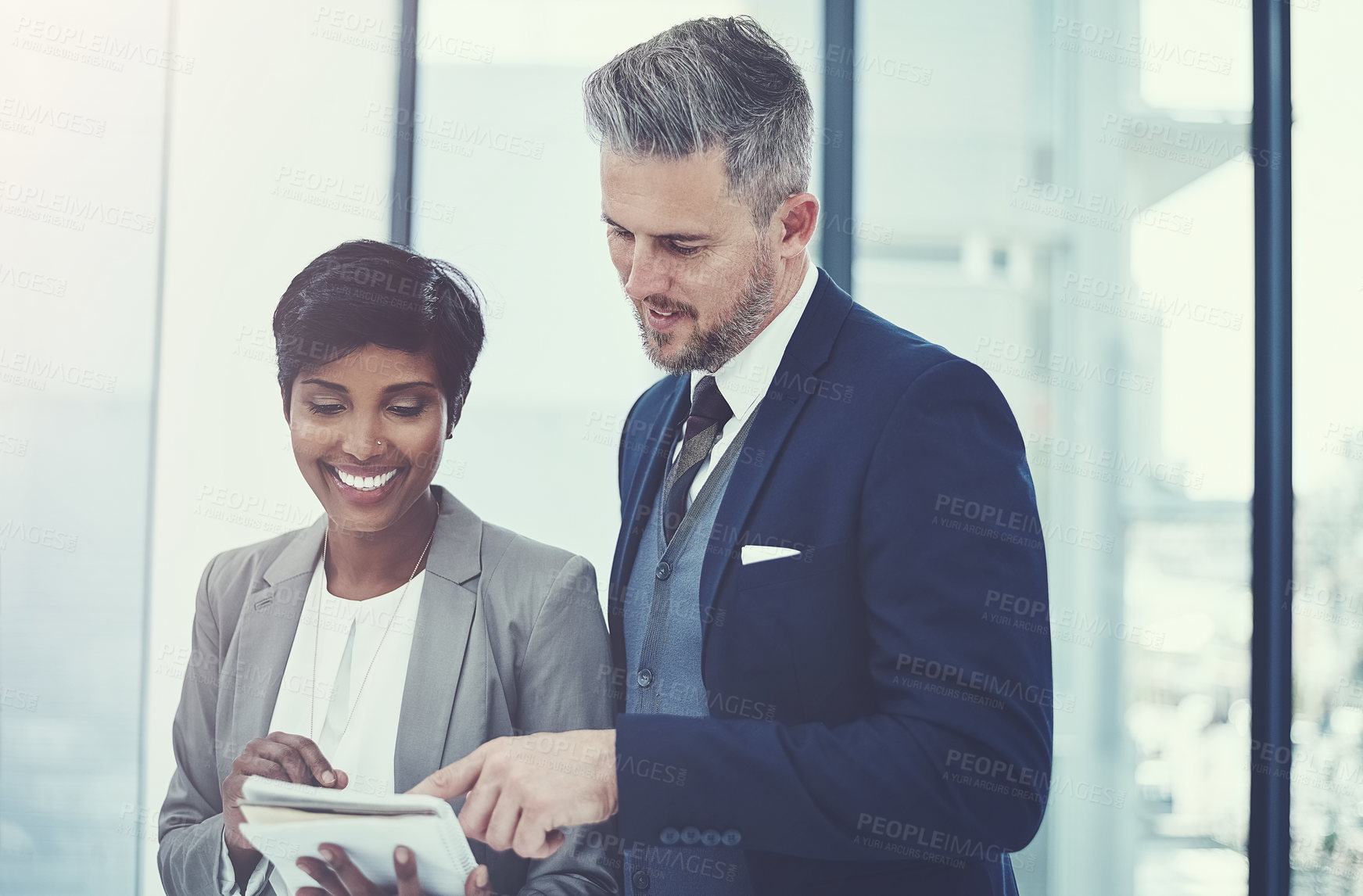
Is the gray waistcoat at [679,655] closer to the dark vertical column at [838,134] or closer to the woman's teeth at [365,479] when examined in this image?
the woman's teeth at [365,479]

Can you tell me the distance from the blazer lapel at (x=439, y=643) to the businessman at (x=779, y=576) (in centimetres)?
28

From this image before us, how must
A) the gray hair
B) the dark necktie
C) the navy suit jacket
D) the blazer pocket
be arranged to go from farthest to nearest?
1. the dark necktie
2. the gray hair
3. the blazer pocket
4. the navy suit jacket

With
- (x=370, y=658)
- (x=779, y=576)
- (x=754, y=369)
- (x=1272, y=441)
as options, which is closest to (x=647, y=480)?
(x=754, y=369)

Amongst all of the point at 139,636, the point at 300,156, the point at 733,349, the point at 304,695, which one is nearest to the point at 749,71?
the point at 733,349

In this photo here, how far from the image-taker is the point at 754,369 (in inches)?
61.0

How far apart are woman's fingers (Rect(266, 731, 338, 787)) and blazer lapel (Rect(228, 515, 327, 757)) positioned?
5 cm

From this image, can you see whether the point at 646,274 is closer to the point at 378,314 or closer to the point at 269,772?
Answer: the point at 378,314

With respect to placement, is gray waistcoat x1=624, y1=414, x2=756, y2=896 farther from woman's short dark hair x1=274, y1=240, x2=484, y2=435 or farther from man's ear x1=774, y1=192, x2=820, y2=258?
woman's short dark hair x1=274, y1=240, x2=484, y2=435

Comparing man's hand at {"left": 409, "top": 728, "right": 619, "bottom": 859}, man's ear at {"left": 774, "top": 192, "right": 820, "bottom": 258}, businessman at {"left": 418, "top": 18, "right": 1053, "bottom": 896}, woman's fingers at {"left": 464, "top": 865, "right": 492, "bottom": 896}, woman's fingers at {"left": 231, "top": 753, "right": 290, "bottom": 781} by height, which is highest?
man's ear at {"left": 774, "top": 192, "right": 820, "bottom": 258}

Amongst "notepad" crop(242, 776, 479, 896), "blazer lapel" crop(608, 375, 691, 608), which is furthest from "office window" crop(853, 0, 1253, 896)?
"notepad" crop(242, 776, 479, 896)

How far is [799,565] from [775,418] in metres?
0.24

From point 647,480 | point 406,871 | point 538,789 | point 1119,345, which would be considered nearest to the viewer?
point 538,789

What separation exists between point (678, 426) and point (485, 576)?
1.46ft

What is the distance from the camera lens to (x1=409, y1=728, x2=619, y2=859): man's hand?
129cm
